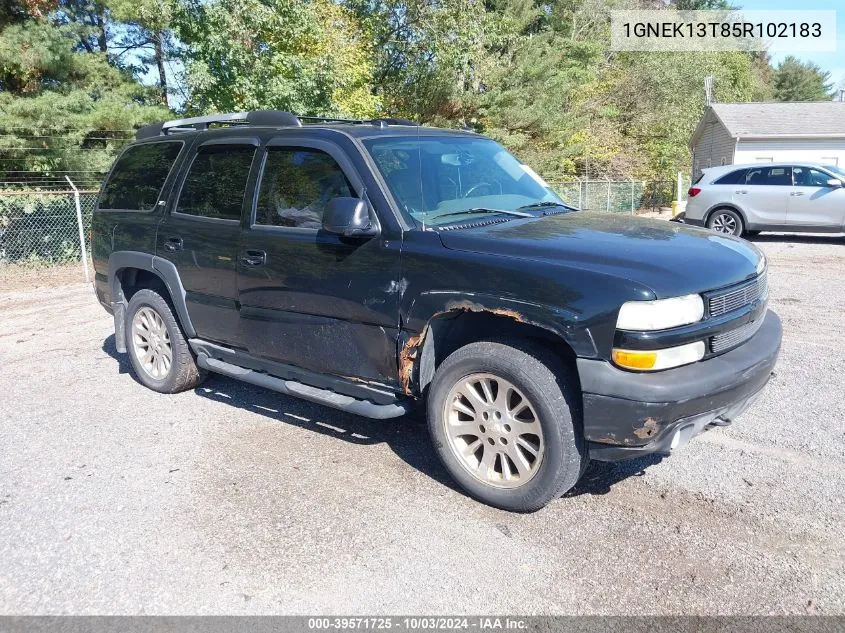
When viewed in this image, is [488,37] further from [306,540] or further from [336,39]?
[306,540]

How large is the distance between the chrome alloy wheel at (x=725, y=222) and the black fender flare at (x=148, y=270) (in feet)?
40.8

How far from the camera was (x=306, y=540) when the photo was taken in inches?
131

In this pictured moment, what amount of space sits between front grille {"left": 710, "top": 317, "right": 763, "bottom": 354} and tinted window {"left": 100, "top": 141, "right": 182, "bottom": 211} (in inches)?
162

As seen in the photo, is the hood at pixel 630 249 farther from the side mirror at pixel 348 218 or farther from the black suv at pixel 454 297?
the side mirror at pixel 348 218

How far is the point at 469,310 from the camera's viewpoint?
3514 mm

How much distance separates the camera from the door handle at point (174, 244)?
5016mm

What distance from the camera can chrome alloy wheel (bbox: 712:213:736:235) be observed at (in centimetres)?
1439

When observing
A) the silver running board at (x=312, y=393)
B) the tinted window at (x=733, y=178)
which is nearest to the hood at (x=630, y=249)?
the silver running board at (x=312, y=393)

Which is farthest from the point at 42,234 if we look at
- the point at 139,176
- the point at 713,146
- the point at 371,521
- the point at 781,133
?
the point at 713,146

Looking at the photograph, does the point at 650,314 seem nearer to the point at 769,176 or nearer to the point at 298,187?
the point at 298,187

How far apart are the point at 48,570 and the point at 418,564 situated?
5.60ft

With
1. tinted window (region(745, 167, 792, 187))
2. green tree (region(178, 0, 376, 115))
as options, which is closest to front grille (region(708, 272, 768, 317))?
green tree (region(178, 0, 376, 115))

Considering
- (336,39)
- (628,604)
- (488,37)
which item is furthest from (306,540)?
(488,37)

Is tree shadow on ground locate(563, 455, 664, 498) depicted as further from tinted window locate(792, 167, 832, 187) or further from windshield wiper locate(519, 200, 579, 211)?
tinted window locate(792, 167, 832, 187)
